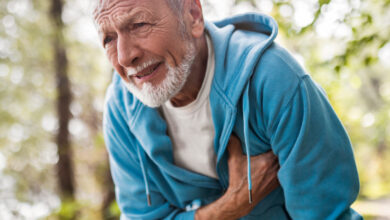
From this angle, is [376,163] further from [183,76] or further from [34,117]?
[183,76]

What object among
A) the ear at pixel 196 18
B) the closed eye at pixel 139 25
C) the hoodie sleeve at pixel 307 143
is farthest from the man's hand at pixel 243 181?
the closed eye at pixel 139 25

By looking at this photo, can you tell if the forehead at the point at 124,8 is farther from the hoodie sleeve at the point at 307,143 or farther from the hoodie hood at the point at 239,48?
the hoodie sleeve at the point at 307,143

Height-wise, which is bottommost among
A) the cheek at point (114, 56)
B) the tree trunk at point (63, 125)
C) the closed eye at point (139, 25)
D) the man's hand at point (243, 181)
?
the tree trunk at point (63, 125)

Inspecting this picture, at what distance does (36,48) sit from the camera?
5.12 meters

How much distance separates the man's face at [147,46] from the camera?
1.25 meters

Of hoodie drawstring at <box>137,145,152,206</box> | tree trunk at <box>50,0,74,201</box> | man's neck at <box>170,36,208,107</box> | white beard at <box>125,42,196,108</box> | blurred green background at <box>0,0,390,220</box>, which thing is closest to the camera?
white beard at <box>125,42,196,108</box>

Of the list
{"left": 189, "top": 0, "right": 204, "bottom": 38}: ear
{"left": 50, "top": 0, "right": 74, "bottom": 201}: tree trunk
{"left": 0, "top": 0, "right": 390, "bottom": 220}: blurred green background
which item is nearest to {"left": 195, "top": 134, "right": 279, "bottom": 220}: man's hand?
{"left": 189, "top": 0, "right": 204, "bottom": 38}: ear

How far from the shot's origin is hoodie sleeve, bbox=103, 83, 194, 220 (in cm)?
167

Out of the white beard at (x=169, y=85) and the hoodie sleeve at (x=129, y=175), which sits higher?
the white beard at (x=169, y=85)

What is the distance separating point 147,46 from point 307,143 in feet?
2.42

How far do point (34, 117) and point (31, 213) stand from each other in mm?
1919

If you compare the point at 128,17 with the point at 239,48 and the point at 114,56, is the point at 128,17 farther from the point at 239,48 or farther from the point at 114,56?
the point at 239,48

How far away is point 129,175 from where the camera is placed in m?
1.71

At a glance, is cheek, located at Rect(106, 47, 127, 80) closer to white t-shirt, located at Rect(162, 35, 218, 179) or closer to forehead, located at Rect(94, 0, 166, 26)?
forehead, located at Rect(94, 0, 166, 26)
